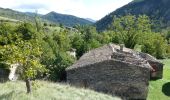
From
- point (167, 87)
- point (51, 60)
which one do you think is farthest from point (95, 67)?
point (167, 87)

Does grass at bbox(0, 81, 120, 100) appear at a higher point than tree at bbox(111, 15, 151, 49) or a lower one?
lower

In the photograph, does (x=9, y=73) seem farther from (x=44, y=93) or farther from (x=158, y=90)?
(x=158, y=90)

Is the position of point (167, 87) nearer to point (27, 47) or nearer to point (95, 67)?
point (95, 67)

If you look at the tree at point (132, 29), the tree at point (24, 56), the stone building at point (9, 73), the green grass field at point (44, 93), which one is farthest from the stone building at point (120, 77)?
the tree at point (132, 29)

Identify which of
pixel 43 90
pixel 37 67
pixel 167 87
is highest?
pixel 37 67

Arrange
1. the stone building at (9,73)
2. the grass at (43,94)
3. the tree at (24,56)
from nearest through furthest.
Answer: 1. the grass at (43,94)
2. the tree at (24,56)
3. the stone building at (9,73)

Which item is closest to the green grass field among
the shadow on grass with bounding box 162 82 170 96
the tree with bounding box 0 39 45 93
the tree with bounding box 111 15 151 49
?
the tree with bounding box 0 39 45 93

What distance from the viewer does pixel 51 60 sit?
164ft

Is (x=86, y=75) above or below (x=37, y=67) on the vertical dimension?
below

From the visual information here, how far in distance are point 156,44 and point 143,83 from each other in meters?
51.1

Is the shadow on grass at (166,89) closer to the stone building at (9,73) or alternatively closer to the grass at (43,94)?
the stone building at (9,73)

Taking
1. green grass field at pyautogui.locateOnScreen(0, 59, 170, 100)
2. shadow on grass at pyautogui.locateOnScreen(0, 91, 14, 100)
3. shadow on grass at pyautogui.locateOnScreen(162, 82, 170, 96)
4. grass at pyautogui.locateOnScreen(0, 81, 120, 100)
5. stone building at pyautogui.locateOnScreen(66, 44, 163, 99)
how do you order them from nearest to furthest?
shadow on grass at pyautogui.locateOnScreen(0, 91, 14, 100) → grass at pyautogui.locateOnScreen(0, 81, 120, 100) → green grass field at pyautogui.locateOnScreen(0, 59, 170, 100) → stone building at pyautogui.locateOnScreen(66, 44, 163, 99) → shadow on grass at pyautogui.locateOnScreen(162, 82, 170, 96)

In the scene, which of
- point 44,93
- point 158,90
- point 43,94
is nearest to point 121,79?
point 158,90

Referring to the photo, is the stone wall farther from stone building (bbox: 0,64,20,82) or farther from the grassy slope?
stone building (bbox: 0,64,20,82)
